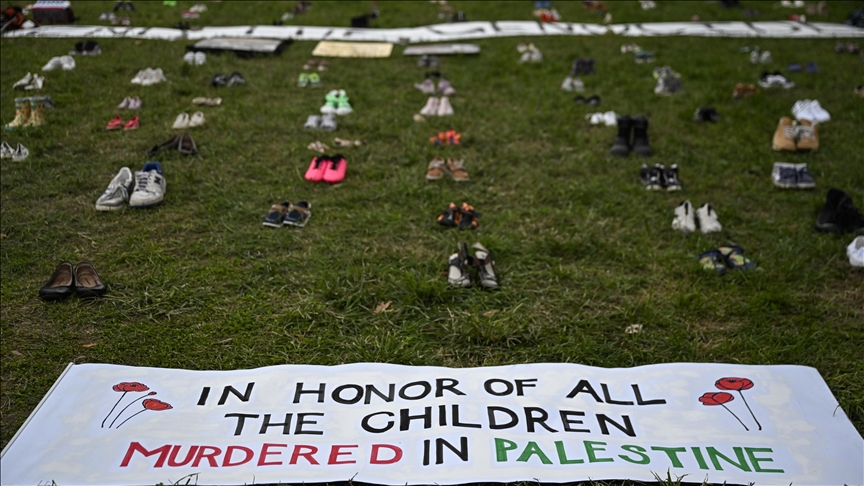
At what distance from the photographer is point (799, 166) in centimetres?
499

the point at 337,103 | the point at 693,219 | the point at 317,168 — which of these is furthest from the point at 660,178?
the point at 337,103

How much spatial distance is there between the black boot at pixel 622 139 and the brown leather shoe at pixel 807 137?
60.2 inches

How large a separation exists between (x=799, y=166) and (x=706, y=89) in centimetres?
237

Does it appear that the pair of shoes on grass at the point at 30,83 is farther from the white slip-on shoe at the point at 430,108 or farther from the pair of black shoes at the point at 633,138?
the pair of black shoes at the point at 633,138

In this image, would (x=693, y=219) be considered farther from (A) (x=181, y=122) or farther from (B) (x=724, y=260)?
(A) (x=181, y=122)

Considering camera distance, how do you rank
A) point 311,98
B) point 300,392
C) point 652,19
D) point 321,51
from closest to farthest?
point 300,392 → point 311,98 → point 321,51 → point 652,19

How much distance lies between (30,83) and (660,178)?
650cm

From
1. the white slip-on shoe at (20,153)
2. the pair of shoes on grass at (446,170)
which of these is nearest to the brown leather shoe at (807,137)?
the pair of shoes on grass at (446,170)

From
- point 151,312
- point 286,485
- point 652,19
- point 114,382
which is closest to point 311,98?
point 151,312

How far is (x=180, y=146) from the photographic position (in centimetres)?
522

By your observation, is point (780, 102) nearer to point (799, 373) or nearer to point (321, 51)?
point (799, 373)

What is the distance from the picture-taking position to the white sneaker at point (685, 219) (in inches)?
168

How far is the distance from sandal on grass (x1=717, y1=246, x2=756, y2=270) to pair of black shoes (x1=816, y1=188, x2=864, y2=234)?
2.70 ft

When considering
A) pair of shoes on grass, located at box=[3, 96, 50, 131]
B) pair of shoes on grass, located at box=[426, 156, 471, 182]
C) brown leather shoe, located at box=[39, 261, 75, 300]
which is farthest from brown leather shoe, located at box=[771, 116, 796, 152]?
pair of shoes on grass, located at box=[3, 96, 50, 131]
